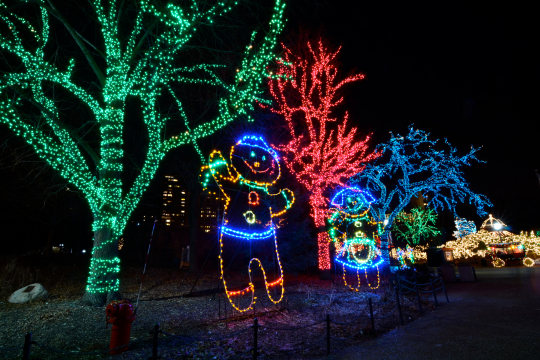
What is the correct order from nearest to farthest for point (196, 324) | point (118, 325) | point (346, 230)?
point (118, 325), point (196, 324), point (346, 230)

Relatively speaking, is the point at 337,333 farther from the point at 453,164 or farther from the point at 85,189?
the point at 453,164

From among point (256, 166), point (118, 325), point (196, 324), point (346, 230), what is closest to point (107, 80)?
point (256, 166)

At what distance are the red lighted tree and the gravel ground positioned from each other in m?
6.53

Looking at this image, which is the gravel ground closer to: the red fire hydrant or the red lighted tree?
the red fire hydrant

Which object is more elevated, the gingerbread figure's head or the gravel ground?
the gingerbread figure's head

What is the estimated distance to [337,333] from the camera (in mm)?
7605

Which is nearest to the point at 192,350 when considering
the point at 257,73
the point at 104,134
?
the point at 104,134

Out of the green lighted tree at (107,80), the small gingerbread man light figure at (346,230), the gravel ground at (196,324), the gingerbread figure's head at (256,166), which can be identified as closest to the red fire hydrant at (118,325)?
the gravel ground at (196,324)

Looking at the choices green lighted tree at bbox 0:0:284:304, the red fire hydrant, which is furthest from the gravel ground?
green lighted tree at bbox 0:0:284:304

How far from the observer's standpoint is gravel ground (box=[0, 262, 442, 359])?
6.07 meters

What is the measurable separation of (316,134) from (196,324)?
42.1 feet

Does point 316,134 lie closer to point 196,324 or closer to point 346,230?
point 346,230

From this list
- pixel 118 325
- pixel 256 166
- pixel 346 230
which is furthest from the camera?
pixel 346 230

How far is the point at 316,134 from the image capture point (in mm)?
18125
